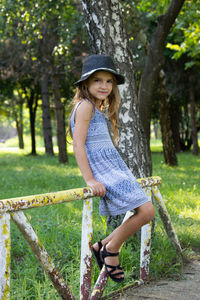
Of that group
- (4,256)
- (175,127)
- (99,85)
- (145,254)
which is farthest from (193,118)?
(4,256)

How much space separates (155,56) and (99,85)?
381cm

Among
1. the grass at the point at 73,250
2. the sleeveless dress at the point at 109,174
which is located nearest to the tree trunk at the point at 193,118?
the grass at the point at 73,250

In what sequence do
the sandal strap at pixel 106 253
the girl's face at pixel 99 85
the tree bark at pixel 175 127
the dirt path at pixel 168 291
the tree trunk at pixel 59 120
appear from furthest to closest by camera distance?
the tree bark at pixel 175 127
the tree trunk at pixel 59 120
the dirt path at pixel 168 291
the girl's face at pixel 99 85
the sandal strap at pixel 106 253

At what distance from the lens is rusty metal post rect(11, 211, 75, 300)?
8.20 feet

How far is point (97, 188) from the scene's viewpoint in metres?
2.91

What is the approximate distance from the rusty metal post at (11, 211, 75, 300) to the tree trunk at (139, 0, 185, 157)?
15.0 feet

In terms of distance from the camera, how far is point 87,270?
295 centimetres

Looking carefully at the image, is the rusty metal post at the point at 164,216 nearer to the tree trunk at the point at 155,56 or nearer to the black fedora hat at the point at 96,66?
the black fedora hat at the point at 96,66

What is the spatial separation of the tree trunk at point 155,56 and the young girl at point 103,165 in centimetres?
341

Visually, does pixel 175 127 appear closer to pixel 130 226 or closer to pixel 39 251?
pixel 130 226

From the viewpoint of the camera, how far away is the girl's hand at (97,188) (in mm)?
2902

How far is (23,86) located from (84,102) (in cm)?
2038

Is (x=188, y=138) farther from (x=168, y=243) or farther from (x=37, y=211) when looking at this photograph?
(x=168, y=243)

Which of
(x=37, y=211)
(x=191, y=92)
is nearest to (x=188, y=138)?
(x=191, y=92)
